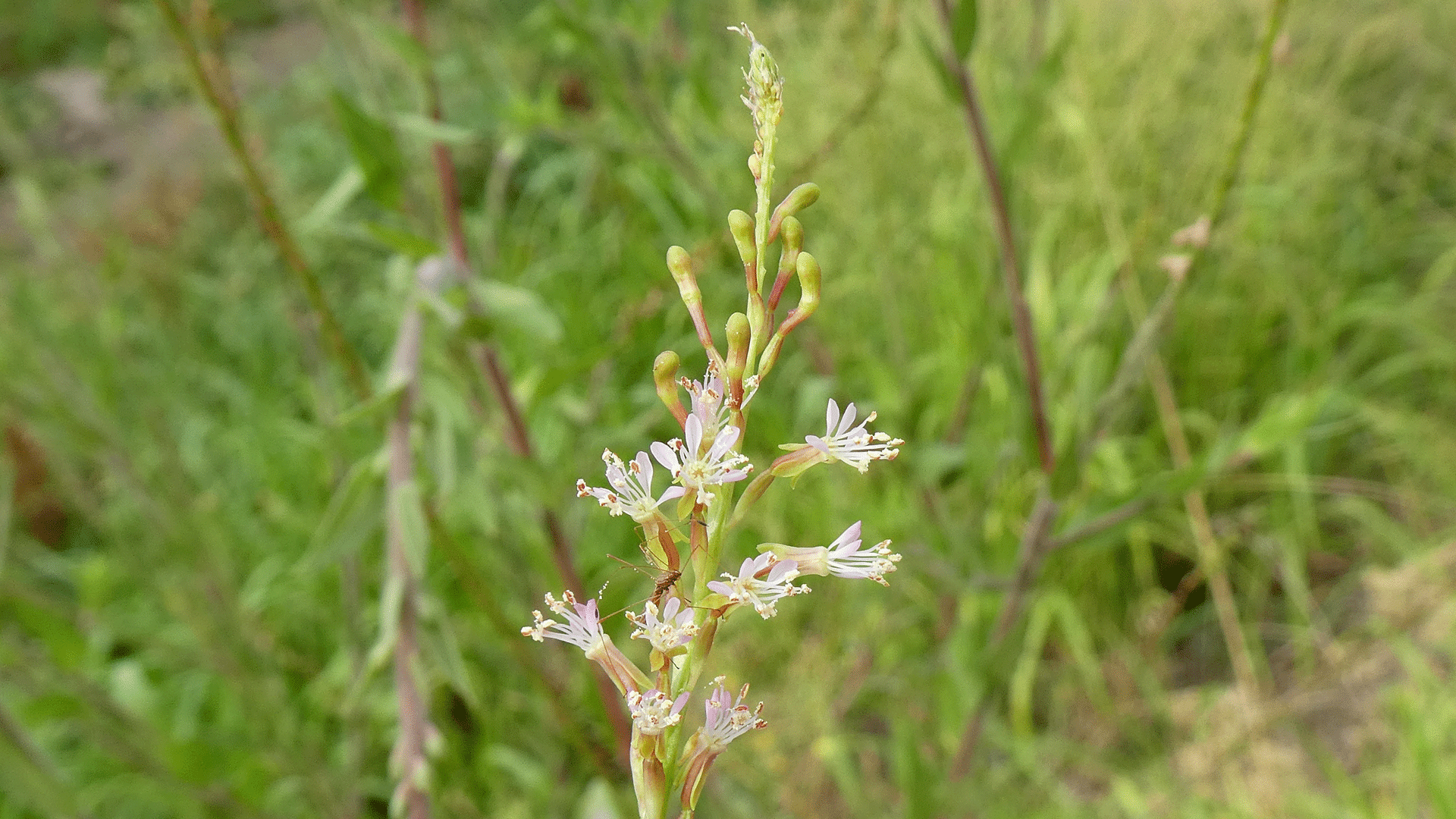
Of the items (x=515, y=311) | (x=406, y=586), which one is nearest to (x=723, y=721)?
(x=406, y=586)

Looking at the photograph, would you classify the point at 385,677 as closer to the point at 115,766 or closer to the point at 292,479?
the point at 115,766

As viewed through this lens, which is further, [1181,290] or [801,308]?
[1181,290]

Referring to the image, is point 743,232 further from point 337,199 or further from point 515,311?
→ point 337,199

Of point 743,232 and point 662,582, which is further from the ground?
point 743,232

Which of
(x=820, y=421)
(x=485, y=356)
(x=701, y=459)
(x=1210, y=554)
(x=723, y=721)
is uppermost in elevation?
(x=701, y=459)

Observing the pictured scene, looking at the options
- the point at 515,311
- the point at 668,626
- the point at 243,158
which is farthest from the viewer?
the point at 515,311

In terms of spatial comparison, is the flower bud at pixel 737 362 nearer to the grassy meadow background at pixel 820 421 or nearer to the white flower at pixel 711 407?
the white flower at pixel 711 407

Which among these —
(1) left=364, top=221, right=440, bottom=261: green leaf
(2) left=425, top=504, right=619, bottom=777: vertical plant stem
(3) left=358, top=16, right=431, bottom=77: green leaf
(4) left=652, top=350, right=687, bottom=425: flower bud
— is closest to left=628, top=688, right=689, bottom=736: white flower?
(4) left=652, top=350, right=687, bottom=425: flower bud

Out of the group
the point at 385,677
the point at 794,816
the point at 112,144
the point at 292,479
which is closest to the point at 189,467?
the point at 292,479
